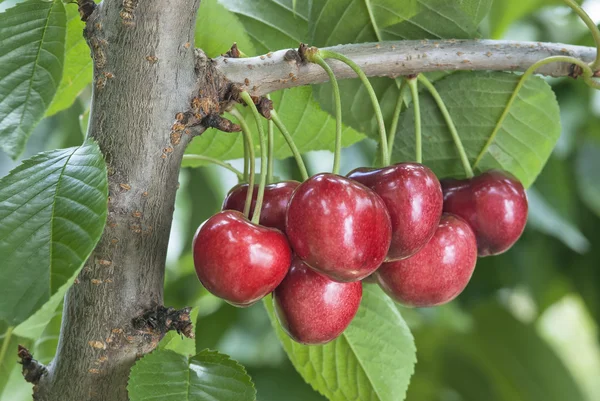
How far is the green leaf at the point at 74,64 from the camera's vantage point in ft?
2.81

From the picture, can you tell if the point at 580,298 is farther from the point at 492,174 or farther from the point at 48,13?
the point at 48,13

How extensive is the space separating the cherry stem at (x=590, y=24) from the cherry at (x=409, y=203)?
246mm

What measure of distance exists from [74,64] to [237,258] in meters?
0.42

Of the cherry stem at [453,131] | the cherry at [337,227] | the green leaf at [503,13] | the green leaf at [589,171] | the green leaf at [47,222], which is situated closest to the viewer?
the green leaf at [47,222]

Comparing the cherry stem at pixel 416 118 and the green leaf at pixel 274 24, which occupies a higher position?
the green leaf at pixel 274 24

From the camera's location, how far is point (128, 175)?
0.63 metres

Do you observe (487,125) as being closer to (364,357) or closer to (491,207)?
(491,207)

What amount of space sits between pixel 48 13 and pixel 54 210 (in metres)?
0.23

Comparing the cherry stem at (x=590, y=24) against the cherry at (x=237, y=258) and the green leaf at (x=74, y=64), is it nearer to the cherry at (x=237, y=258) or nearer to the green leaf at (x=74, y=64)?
the cherry at (x=237, y=258)

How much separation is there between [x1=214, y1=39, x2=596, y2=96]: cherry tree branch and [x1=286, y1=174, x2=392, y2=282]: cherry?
0.11 metres

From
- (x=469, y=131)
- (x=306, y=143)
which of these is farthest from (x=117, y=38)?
(x=469, y=131)

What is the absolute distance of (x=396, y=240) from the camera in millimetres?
680

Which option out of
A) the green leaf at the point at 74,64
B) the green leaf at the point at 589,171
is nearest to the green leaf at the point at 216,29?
the green leaf at the point at 74,64

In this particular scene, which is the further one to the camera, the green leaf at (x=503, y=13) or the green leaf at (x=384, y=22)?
the green leaf at (x=503, y=13)
